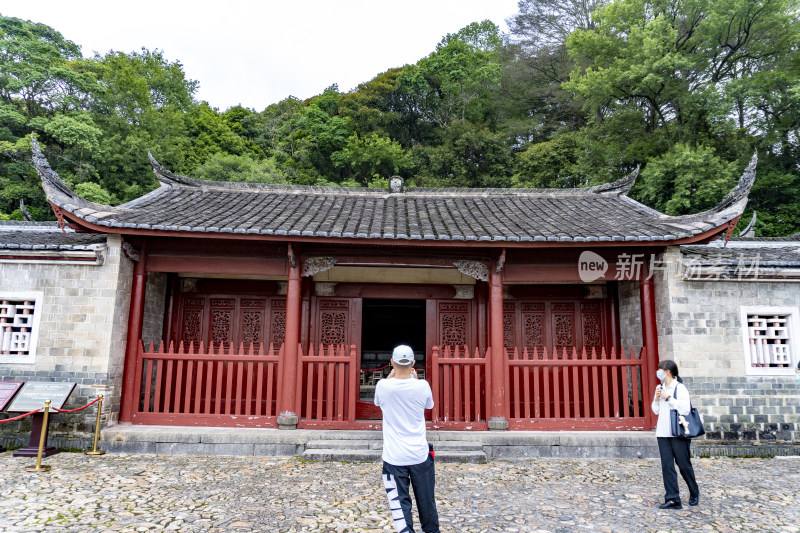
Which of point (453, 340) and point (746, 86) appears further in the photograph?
point (746, 86)

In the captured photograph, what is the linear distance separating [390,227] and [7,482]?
5.16 meters

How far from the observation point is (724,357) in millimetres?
6949

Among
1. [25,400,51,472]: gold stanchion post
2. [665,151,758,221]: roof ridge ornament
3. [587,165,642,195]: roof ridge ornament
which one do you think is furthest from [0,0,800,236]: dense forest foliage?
[25,400,51,472]: gold stanchion post

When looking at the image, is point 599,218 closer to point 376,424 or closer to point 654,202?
point 376,424

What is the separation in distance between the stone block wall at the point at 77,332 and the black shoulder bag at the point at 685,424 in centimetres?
669

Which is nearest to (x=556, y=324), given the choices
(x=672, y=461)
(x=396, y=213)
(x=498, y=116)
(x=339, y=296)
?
(x=396, y=213)

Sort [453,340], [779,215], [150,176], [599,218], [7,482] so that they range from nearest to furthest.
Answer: [7,482] → [599,218] → [453,340] → [779,215] → [150,176]

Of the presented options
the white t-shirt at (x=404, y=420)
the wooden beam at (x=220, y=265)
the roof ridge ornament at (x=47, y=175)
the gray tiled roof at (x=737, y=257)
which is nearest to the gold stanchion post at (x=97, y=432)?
the wooden beam at (x=220, y=265)

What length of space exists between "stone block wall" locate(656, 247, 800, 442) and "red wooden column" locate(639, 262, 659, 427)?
5.5 inches

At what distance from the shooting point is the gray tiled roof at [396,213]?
21.8ft

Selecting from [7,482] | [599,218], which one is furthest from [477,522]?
[599,218]

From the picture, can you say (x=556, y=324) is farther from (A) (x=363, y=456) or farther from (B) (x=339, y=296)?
(A) (x=363, y=456)

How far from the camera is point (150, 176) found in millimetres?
24234

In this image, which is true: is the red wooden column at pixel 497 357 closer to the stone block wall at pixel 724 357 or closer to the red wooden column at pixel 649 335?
the red wooden column at pixel 649 335
